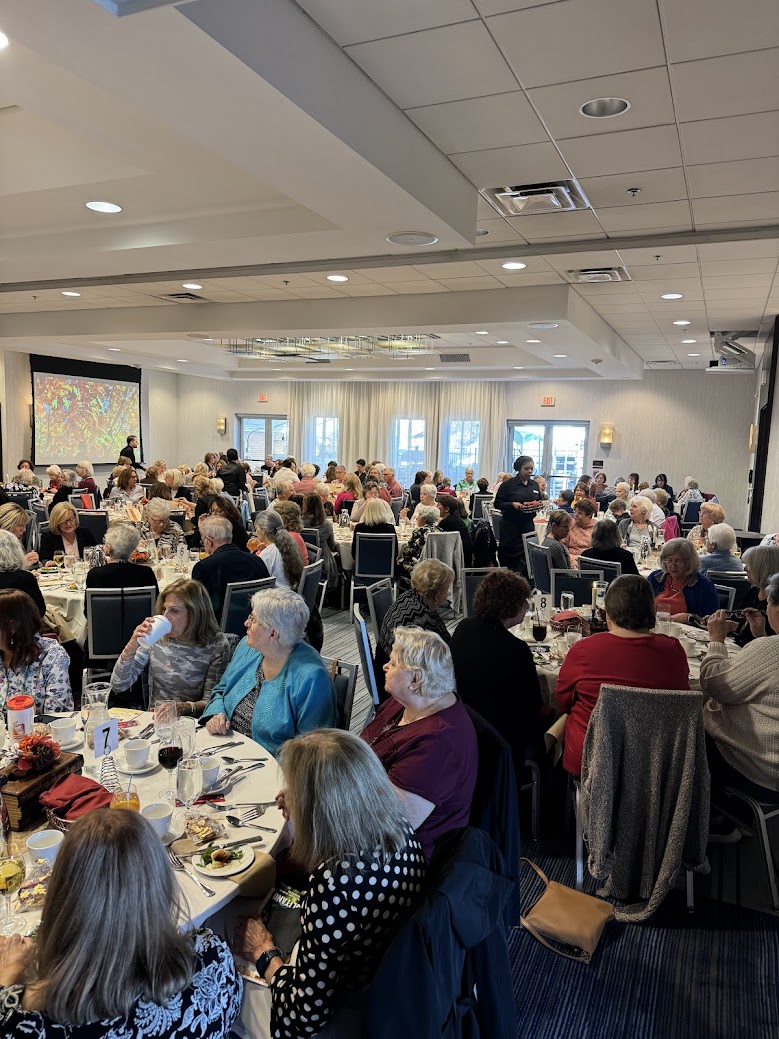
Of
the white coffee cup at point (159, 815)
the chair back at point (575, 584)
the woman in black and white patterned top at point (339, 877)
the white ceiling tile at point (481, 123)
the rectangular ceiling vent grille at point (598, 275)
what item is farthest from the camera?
the rectangular ceiling vent grille at point (598, 275)

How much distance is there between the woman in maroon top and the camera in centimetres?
217

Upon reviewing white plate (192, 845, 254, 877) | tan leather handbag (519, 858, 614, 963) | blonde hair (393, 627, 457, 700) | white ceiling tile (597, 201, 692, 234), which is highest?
white ceiling tile (597, 201, 692, 234)

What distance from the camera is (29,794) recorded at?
2.12 m

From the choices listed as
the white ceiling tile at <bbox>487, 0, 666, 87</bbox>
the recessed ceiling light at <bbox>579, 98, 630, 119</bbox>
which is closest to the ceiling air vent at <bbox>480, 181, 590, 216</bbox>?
the recessed ceiling light at <bbox>579, 98, 630, 119</bbox>

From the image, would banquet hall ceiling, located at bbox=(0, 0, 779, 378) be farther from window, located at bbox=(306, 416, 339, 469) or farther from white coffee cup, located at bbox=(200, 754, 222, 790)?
window, located at bbox=(306, 416, 339, 469)

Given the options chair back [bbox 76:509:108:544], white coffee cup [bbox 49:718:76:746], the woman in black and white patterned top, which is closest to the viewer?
the woman in black and white patterned top

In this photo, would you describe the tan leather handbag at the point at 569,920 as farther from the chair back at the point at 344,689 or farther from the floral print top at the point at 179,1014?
the floral print top at the point at 179,1014

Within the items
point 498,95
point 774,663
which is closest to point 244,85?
point 498,95

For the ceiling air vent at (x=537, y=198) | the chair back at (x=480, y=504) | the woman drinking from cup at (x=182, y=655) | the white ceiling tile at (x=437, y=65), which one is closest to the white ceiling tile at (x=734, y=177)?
the ceiling air vent at (x=537, y=198)

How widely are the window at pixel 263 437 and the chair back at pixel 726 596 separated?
15388 millimetres

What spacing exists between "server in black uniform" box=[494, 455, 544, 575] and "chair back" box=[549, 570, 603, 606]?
303cm

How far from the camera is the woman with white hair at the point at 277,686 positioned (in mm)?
2830

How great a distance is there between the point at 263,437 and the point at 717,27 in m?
17.8

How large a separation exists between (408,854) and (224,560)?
351cm
